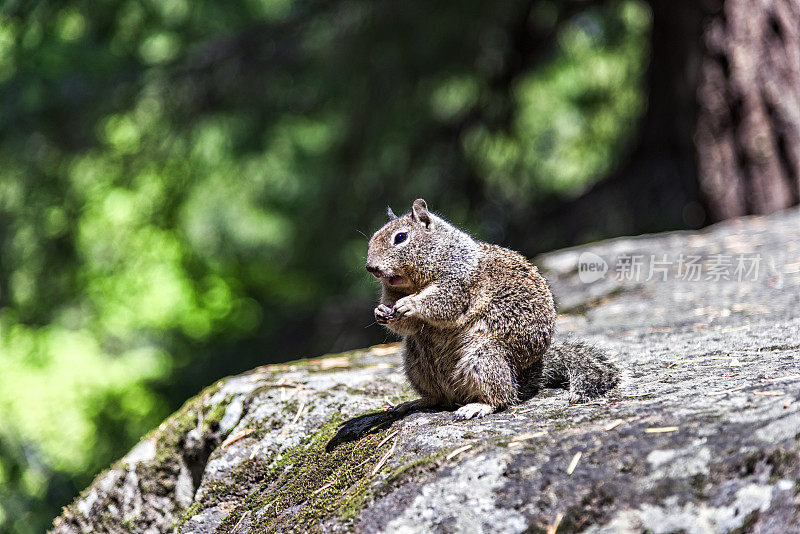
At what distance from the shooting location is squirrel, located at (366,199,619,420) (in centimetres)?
227


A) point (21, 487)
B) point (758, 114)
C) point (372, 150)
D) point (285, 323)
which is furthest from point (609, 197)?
point (21, 487)

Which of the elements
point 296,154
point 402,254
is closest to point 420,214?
point 402,254

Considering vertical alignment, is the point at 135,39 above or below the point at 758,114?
above

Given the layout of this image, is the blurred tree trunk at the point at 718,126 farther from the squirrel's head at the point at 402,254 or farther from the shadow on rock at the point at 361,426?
the shadow on rock at the point at 361,426

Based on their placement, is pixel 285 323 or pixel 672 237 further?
pixel 285 323

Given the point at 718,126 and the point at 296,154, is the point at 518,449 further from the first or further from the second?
the point at 296,154

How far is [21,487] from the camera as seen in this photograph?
164 inches

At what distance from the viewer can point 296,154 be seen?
6.74 m

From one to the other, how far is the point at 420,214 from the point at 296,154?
4.37 m

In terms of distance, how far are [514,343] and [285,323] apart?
13.1 feet

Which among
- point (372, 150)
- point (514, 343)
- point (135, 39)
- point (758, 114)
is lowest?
point (514, 343)

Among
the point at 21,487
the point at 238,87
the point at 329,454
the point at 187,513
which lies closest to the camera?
the point at 329,454

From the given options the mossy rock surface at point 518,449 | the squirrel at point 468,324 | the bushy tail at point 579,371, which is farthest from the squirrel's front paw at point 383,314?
the bushy tail at point 579,371

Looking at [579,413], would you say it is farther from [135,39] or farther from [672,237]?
[135,39]
